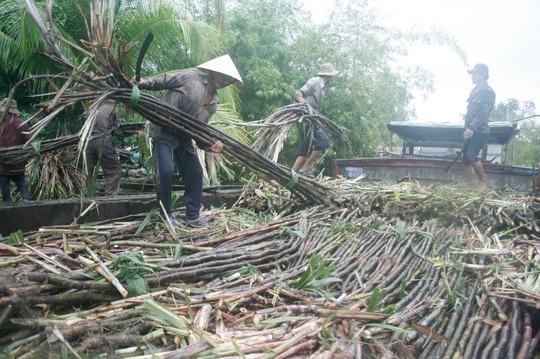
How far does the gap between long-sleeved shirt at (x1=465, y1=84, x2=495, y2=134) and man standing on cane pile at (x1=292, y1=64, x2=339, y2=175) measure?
79.2 inches

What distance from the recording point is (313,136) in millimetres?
5898

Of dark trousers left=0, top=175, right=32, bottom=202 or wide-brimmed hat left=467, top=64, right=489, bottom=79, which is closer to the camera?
dark trousers left=0, top=175, right=32, bottom=202

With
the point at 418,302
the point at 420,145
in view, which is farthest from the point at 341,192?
the point at 420,145

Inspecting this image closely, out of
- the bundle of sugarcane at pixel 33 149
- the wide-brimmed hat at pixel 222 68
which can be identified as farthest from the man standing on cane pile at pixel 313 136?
the bundle of sugarcane at pixel 33 149

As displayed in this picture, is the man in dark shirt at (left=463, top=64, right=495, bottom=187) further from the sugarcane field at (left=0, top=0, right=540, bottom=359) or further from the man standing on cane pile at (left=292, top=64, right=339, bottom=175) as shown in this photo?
the man standing on cane pile at (left=292, top=64, right=339, bottom=175)

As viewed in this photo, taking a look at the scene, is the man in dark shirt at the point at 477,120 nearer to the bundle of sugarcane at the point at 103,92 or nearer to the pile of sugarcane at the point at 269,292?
the pile of sugarcane at the point at 269,292

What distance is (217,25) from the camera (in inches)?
377

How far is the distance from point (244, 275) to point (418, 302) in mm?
963

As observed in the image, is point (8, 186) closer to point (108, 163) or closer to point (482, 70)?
point (108, 163)

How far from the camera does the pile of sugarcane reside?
1725 mm

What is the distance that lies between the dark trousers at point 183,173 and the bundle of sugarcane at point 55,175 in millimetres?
2441

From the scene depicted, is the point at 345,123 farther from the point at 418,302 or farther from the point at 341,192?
the point at 418,302

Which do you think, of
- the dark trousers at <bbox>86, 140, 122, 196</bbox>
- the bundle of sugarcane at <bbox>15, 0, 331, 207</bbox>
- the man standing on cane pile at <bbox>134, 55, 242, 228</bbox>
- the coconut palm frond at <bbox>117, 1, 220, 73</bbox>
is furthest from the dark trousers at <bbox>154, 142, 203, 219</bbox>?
the coconut palm frond at <bbox>117, 1, 220, 73</bbox>

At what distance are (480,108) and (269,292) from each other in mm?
5106
